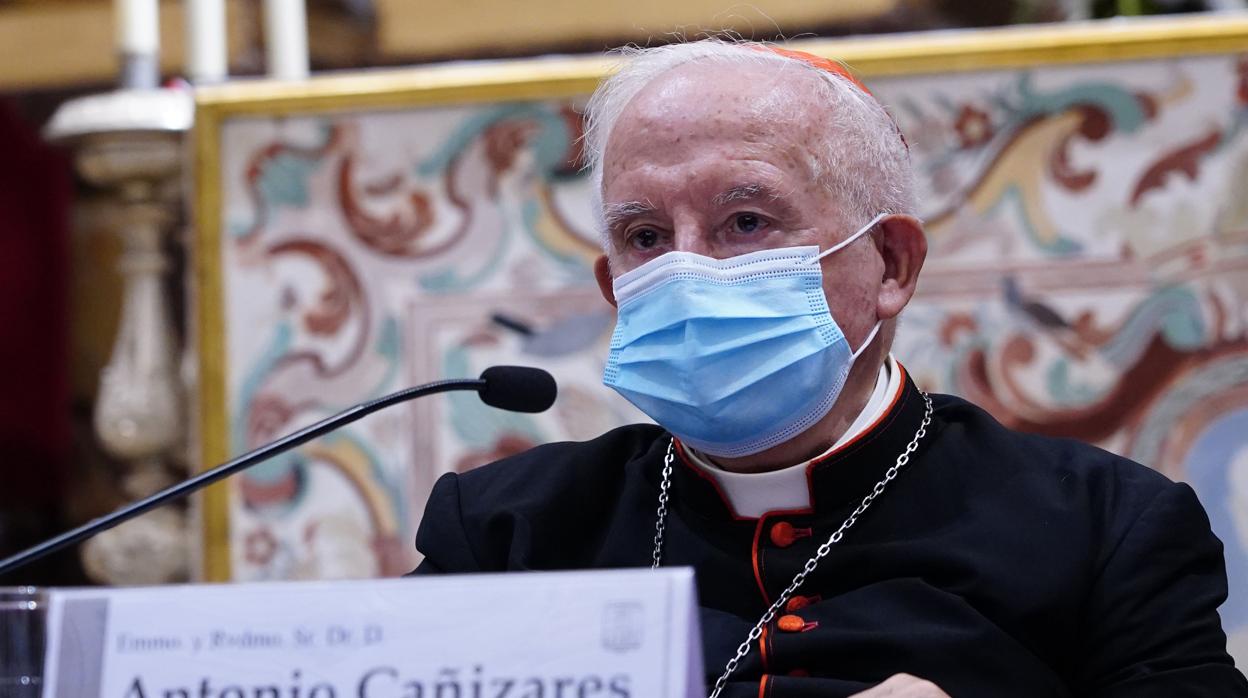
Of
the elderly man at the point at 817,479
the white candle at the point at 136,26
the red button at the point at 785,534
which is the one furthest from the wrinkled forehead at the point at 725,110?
the white candle at the point at 136,26

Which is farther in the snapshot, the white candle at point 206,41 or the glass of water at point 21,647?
the white candle at point 206,41

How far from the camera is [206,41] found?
3297 mm

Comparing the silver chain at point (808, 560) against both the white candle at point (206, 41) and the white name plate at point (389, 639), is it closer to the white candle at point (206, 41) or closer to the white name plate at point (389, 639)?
the white name plate at point (389, 639)

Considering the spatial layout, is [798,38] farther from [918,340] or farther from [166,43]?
[166,43]

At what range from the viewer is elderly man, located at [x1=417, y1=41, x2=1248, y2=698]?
1.98m

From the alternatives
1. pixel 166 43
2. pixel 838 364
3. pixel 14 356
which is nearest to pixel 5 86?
pixel 166 43

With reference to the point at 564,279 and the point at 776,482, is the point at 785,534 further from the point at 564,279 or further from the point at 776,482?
the point at 564,279

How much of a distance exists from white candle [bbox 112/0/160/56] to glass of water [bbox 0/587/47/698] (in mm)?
1869

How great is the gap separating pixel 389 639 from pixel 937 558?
0.86 metres

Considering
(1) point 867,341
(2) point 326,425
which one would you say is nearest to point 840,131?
(1) point 867,341

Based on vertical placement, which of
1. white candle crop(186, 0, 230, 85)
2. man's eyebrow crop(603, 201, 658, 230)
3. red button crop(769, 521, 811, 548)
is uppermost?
white candle crop(186, 0, 230, 85)

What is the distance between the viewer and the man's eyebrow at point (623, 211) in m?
2.14

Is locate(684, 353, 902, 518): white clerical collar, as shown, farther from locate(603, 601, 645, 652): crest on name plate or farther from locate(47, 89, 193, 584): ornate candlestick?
locate(47, 89, 193, 584): ornate candlestick

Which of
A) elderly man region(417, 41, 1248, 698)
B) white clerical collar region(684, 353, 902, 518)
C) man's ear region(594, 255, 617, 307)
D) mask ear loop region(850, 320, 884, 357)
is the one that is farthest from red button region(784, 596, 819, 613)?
man's ear region(594, 255, 617, 307)
